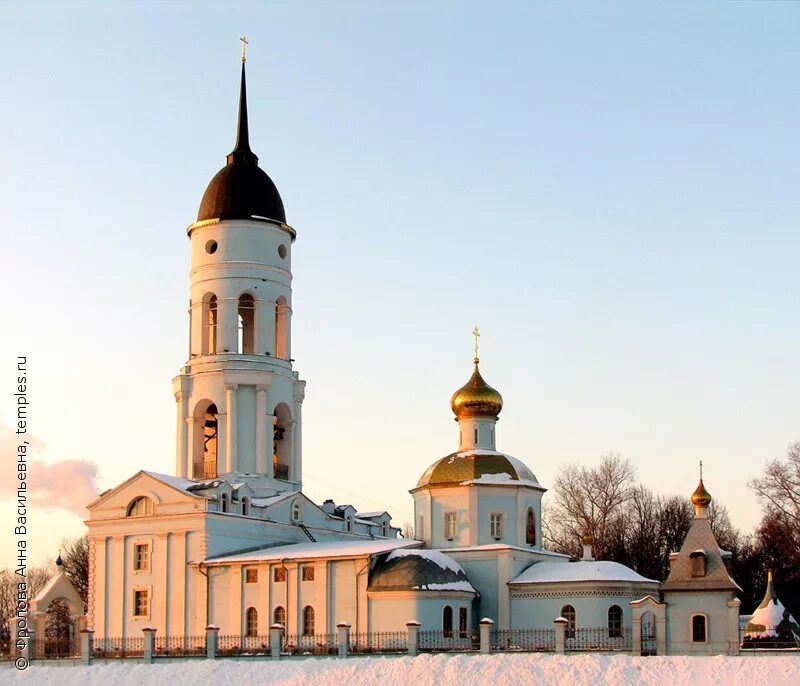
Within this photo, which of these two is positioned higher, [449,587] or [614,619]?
[449,587]

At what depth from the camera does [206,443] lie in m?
44.4

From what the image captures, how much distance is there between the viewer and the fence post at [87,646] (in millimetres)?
36781

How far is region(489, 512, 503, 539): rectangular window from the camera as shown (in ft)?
128

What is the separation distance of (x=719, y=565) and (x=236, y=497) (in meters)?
14.7

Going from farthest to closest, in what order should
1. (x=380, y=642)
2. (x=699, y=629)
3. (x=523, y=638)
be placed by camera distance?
(x=380, y=642) < (x=523, y=638) < (x=699, y=629)

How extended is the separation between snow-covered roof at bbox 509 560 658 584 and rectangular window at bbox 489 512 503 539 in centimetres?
144

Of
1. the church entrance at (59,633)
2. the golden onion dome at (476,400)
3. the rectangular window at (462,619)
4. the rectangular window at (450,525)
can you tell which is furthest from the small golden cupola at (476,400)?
the church entrance at (59,633)

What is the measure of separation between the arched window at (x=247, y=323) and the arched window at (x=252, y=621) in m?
9.22

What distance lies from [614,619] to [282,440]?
1361 cm

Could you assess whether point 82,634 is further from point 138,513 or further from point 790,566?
point 790,566

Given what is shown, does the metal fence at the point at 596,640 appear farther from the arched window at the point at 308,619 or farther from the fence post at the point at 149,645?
the fence post at the point at 149,645

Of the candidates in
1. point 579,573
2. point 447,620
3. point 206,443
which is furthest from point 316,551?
point 206,443

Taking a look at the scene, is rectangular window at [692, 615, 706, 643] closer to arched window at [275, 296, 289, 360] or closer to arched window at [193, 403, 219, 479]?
arched window at [193, 403, 219, 479]

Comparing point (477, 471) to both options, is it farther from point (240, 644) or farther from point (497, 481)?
point (240, 644)
